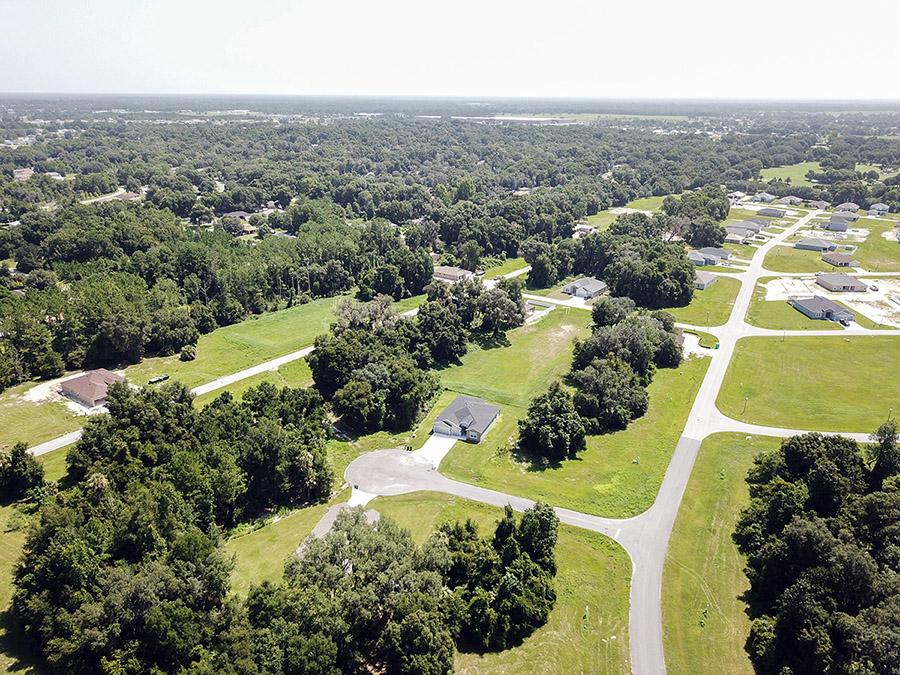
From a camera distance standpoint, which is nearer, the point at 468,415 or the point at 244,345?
the point at 468,415

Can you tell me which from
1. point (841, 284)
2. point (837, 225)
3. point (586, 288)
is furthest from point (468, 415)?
point (837, 225)

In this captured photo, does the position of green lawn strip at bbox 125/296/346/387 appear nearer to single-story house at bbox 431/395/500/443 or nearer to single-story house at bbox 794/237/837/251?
single-story house at bbox 431/395/500/443

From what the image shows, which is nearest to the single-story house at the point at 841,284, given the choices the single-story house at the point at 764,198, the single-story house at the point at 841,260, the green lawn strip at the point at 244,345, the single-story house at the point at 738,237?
the single-story house at the point at 841,260

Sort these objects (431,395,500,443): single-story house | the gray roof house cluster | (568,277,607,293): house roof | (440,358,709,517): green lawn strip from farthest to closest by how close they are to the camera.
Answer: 1. the gray roof house cluster
2. (568,277,607,293): house roof
3. (431,395,500,443): single-story house
4. (440,358,709,517): green lawn strip

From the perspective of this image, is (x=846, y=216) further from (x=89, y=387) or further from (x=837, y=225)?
(x=89, y=387)

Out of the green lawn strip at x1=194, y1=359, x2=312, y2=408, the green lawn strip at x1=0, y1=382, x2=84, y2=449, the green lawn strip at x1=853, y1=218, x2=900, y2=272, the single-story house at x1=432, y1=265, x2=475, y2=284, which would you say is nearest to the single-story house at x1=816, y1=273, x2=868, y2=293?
the green lawn strip at x1=853, y1=218, x2=900, y2=272

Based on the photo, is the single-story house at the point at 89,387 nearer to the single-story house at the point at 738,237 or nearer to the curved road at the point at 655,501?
the curved road at the point at 655,501
